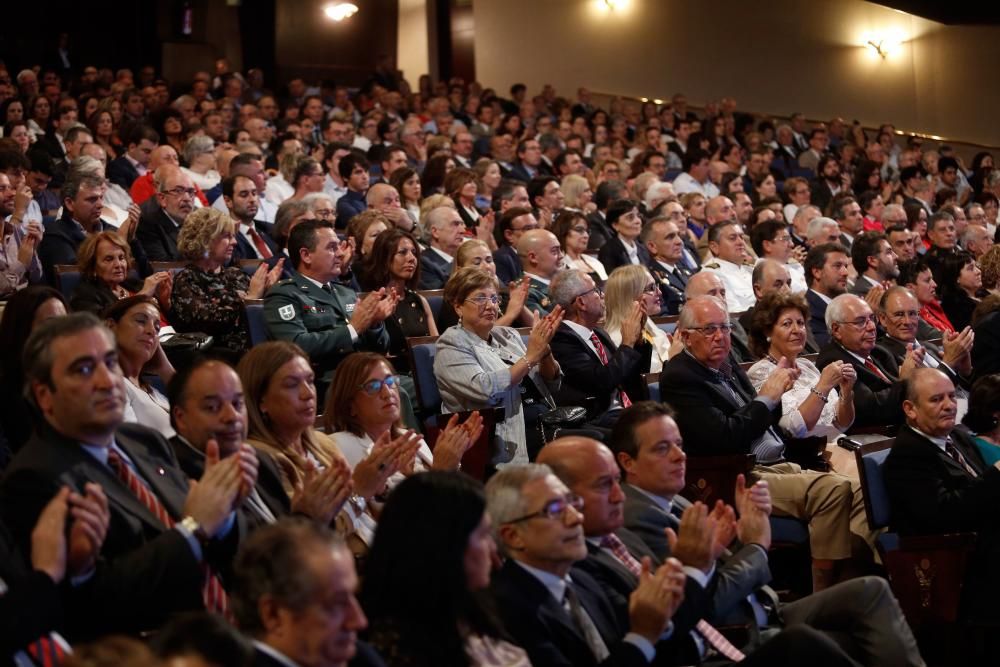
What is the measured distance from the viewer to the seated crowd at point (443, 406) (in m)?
1.92

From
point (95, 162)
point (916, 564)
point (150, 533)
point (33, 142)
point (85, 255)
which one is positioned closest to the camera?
point (150, 533)

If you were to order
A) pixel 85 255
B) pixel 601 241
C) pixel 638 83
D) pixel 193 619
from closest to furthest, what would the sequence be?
pixel 193 619 → pixel 85 255 → pixel 601 241 → pixel 638 83

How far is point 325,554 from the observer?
174 cm

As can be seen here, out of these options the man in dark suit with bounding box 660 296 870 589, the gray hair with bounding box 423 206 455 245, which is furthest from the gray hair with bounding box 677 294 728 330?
the gray hair with bounding box 423 206 455 245

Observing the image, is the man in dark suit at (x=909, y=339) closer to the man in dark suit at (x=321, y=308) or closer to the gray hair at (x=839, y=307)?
the gray hair at (x=839, y=307)

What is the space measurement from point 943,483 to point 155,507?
2.23m

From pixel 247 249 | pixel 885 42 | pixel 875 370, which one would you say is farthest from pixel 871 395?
pixel 885 42

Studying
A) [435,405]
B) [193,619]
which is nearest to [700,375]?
[435,405]

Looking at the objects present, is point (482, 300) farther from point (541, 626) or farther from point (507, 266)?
point (541, 626)

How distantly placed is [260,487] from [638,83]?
456 inches

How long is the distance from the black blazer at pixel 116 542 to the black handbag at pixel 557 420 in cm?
195

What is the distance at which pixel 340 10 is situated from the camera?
38.2ft

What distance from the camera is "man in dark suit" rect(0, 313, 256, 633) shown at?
1.96 metres

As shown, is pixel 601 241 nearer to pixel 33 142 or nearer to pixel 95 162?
pixel 95 162
